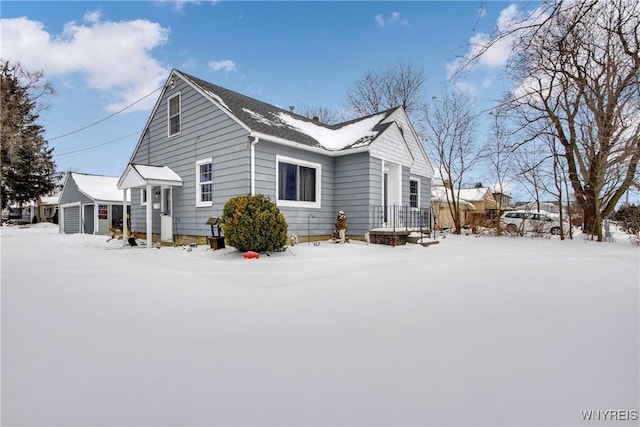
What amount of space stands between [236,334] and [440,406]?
1733mm

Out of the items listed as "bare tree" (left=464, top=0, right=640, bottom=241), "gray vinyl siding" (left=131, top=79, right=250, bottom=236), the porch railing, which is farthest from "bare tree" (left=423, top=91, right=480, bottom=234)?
"gray vinyl siding" (left=131, top=79, right=250, bottom=236)

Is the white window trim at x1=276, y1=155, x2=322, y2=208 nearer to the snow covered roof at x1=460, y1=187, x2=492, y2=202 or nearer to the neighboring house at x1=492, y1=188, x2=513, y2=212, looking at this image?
the neighboring house at x1=492, y1=188, x2=513, y2=212

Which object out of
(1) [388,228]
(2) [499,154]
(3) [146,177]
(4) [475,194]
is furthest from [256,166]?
(4) [475,194]

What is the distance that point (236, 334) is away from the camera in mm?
2719

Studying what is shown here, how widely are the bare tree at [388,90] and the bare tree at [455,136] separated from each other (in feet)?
17.7

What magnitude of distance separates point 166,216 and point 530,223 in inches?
646

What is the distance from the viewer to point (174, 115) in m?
11.5

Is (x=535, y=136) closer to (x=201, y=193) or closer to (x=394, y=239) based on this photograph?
(x=394, y=239)

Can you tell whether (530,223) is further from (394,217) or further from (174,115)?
(174,115)

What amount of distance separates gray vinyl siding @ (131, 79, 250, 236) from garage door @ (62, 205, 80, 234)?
11.2 metres

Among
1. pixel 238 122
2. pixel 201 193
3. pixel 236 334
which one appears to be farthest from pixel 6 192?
pixel 236 334

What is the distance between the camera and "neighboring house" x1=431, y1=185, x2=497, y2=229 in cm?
2366

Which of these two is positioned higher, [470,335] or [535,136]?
[535,136]
